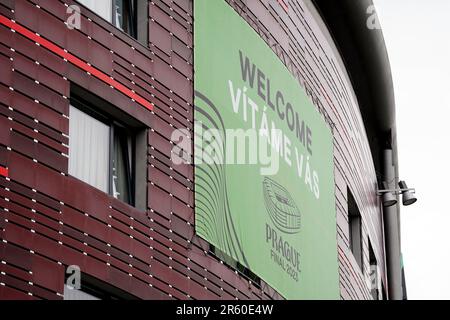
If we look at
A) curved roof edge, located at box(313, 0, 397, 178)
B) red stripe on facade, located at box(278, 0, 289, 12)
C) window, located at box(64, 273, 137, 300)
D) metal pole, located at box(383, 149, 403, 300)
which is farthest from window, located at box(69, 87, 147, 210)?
metal pole, located at box(383, 149, 403, 300)

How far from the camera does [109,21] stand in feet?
88.0

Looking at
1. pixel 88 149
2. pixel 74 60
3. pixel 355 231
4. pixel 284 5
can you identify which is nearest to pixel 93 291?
pixel 88 149

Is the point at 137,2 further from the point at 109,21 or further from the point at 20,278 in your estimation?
the point at 20,278

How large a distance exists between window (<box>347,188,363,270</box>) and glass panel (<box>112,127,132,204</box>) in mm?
18949

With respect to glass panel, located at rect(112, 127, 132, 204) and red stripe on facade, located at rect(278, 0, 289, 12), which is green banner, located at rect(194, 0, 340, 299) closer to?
glass panel, located at rect(112, 127, 132, 204)

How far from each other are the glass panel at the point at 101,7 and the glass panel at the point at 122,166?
101 inches

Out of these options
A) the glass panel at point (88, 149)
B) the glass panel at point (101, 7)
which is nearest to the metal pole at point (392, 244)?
the glass panel at point (101, 7)

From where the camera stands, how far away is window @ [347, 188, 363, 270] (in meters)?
44.5

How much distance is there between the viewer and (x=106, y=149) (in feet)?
84.7

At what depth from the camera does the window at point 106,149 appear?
81.1 feet

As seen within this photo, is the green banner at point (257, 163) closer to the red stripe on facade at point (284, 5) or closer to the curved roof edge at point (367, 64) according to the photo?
the red stripe on facade at point (284, 5)

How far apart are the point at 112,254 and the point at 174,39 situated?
6590mm

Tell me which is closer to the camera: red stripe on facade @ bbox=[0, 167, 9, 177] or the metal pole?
red stripe on facade @ bbox=[0, 167, 9, 177]
